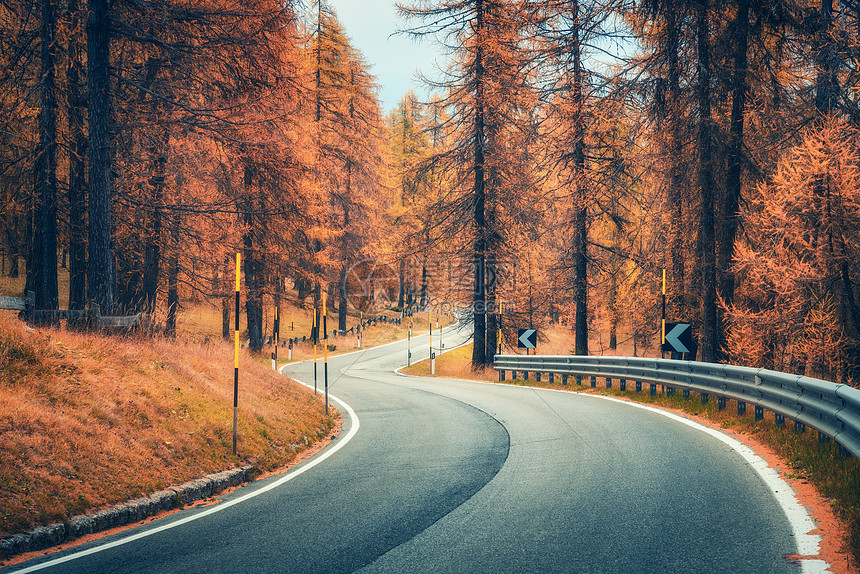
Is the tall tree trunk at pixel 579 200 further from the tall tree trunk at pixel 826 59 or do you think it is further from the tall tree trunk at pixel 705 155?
the tall tree trunk at pixel 826 59

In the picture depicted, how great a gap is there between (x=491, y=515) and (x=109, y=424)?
Answer: 15.4ft

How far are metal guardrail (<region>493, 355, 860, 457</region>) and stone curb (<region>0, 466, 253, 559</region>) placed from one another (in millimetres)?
6617

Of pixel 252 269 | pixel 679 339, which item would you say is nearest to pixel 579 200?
pixel 679 339

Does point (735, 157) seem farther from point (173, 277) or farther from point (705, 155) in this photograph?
point (173, 277)

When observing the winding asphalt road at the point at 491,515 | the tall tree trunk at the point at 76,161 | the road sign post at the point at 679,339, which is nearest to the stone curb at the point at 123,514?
the winding asphalt road at the point at 491,515

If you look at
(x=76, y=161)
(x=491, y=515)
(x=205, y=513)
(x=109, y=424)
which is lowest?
(x=205, y=513)

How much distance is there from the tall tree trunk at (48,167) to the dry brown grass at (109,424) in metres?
6.66

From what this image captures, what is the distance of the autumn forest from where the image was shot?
12.4 metres

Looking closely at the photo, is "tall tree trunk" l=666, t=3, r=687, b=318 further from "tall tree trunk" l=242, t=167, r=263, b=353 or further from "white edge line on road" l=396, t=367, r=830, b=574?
"tall tree trunk" l=242, t=167, r=263, b=353

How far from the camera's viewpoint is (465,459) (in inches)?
310

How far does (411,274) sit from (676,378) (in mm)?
41612

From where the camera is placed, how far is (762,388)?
8.64 m

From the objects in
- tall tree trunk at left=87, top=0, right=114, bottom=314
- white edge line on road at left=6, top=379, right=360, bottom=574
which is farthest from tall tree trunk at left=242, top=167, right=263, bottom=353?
white edge line on road at left=6, top=379, right=360, bottom=574

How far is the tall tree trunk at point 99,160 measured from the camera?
10.8 m
